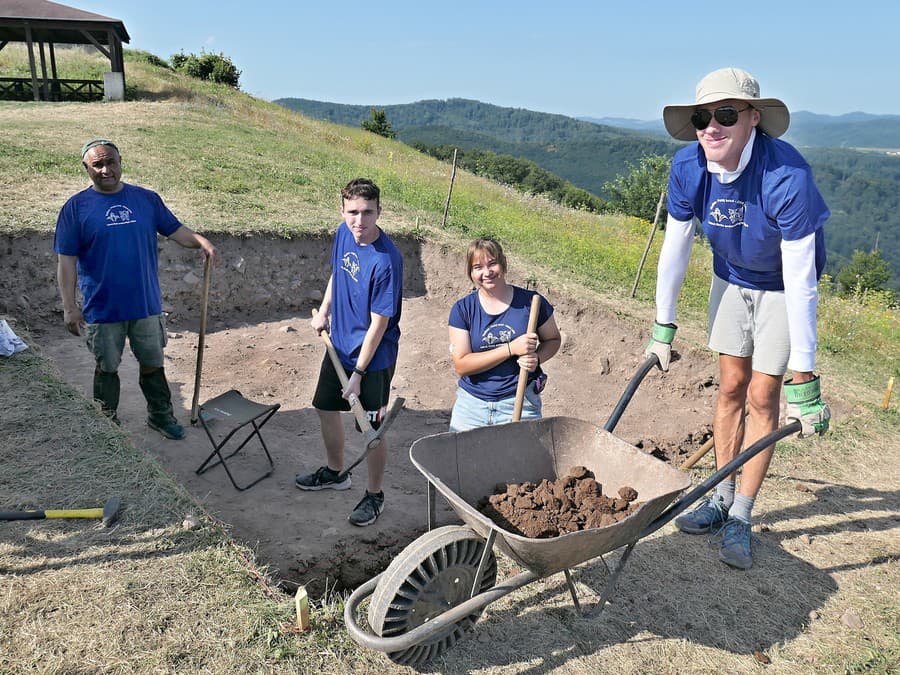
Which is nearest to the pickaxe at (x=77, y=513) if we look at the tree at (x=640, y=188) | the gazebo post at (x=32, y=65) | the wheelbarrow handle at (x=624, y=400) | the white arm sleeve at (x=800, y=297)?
the wheelbarrow handle at (x=624, y=400)

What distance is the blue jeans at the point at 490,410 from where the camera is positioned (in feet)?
12.2

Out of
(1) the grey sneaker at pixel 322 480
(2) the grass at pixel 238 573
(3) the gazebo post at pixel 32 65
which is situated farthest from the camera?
(3) the gazebo post at pixel 32 65

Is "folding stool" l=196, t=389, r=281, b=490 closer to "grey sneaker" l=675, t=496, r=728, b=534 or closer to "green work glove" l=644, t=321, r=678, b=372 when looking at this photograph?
"green work glove" l=644, t=321, r=678, b=372

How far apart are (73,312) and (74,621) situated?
2.33 metres

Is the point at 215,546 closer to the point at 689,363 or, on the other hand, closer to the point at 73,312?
the point at 73,312

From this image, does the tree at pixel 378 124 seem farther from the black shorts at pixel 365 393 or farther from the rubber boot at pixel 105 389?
the black shorts at pixel 365 393

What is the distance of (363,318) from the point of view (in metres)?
3.88

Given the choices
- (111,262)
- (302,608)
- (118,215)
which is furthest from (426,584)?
(118,215)

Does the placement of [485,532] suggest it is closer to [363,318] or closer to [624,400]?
[624,400]

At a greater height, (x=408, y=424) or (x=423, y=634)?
(x=423, y=634)

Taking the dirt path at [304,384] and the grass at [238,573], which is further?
the dirt path at [304,384]

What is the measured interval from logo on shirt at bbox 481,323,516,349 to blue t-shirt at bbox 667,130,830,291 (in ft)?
3.66

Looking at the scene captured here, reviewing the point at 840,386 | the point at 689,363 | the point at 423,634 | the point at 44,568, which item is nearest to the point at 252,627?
the point at 423,634

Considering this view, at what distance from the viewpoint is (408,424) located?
20.3ft
